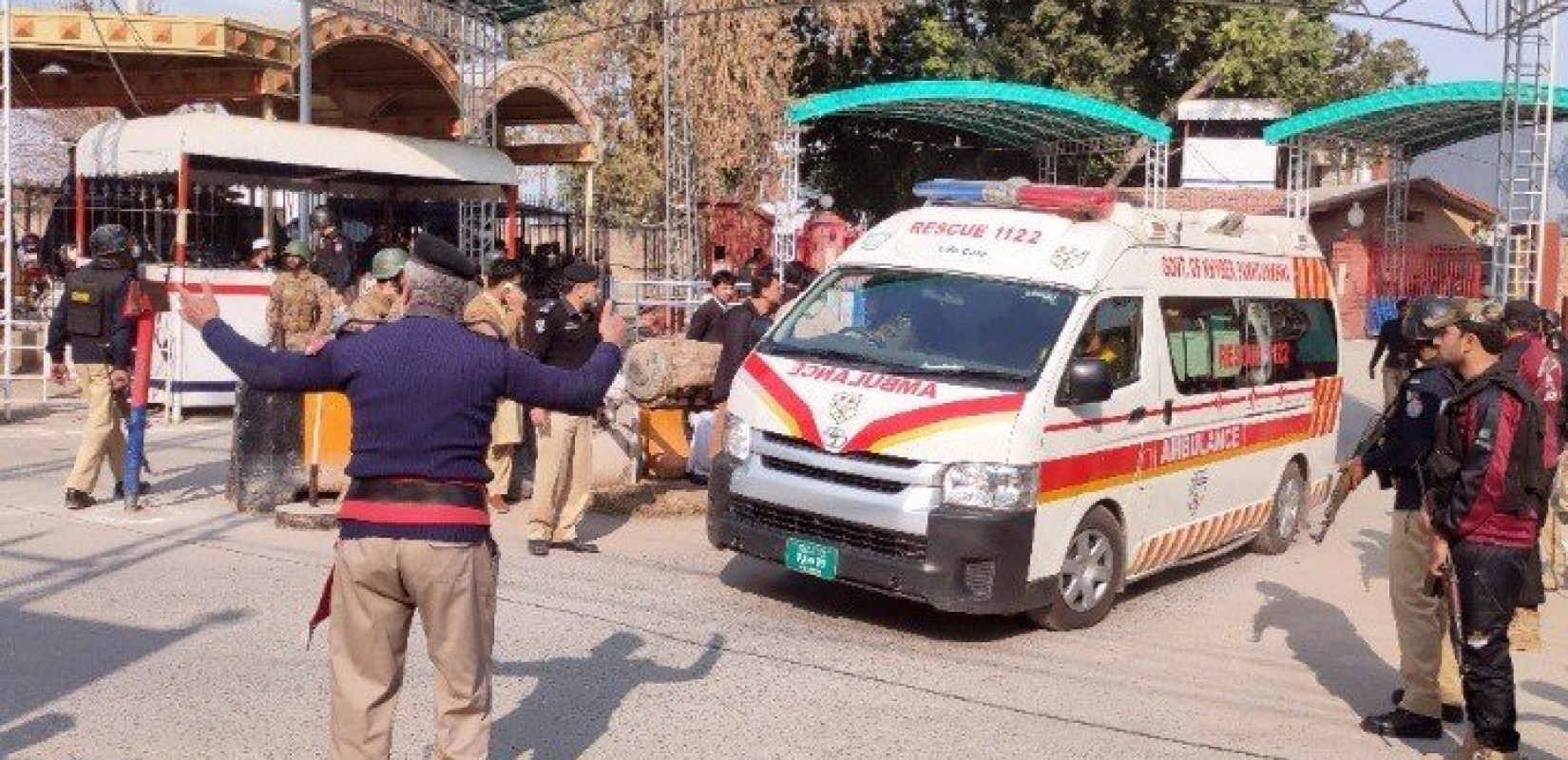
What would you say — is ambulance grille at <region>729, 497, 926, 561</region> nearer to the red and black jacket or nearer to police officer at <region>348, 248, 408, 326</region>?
the red and black jacket

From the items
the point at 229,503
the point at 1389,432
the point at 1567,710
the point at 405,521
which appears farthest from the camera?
the point at 229,503

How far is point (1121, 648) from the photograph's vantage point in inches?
323

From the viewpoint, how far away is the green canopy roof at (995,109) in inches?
1064

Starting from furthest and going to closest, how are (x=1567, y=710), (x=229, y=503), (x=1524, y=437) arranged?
(x=229, y=503) → (x=1567, y=710) → (x=1524, y=437)

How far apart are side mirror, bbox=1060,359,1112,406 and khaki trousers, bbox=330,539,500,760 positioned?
4.02 metres

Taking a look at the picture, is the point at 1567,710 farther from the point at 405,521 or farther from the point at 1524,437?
the point at 405,521

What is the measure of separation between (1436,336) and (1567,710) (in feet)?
7.30

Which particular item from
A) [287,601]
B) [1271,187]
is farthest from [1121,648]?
[1271,187]

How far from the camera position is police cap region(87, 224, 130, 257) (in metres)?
10.8

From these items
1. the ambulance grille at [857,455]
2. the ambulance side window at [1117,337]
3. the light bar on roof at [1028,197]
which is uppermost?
the light bar on roof at [1028,197]

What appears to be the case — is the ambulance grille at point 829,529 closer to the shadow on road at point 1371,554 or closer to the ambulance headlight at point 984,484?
the ambulance headlight at point 984,484

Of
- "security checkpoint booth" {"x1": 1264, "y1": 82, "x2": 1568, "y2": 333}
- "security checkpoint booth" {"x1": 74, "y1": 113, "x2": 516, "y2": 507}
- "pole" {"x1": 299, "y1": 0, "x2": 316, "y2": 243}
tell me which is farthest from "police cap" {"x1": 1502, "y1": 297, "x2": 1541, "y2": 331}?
"pole" {"x1": 299, "y1": 0, "x2": 316, "y2": 243}

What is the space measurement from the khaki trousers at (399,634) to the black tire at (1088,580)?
13.3 ft

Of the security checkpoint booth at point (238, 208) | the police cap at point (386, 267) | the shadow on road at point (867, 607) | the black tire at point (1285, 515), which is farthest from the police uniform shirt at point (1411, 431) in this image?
the police cap at point (386, 267)
